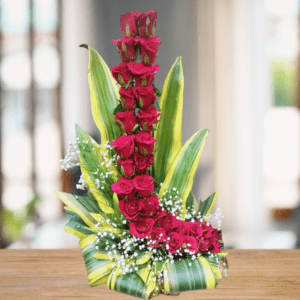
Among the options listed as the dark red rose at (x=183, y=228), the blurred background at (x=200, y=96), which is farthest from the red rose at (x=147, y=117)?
the blurred background at (x=200, y=96)

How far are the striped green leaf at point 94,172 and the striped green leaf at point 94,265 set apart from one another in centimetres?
8

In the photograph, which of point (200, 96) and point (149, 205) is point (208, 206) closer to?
point (149, 205)

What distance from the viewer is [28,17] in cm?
110

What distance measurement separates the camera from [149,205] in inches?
22.6

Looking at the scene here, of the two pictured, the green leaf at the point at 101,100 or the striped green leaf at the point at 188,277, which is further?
the green leaf at the point at 101,100

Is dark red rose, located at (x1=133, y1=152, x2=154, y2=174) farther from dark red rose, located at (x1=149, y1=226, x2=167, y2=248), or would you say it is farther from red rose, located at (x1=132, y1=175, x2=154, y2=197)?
dark red rose, located at (x1=149, y1=226, x2=167, y2=248)

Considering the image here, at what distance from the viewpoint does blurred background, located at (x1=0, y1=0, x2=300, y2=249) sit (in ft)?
3.51

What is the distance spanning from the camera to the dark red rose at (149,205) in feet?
1.89

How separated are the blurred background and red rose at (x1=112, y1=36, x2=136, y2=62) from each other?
0.53m

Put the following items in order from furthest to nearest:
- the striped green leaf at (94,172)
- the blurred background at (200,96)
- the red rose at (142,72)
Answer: the blurred background at (200,96), the striped green leaf at (94,172), the red rose at (142,72)

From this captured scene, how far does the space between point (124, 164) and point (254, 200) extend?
732mm

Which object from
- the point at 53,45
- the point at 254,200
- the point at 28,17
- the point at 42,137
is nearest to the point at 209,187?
the point at 254,200

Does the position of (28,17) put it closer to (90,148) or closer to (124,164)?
(90,148)

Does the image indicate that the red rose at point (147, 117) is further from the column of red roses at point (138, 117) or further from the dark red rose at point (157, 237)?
the dark red rose at point (157, 237)
